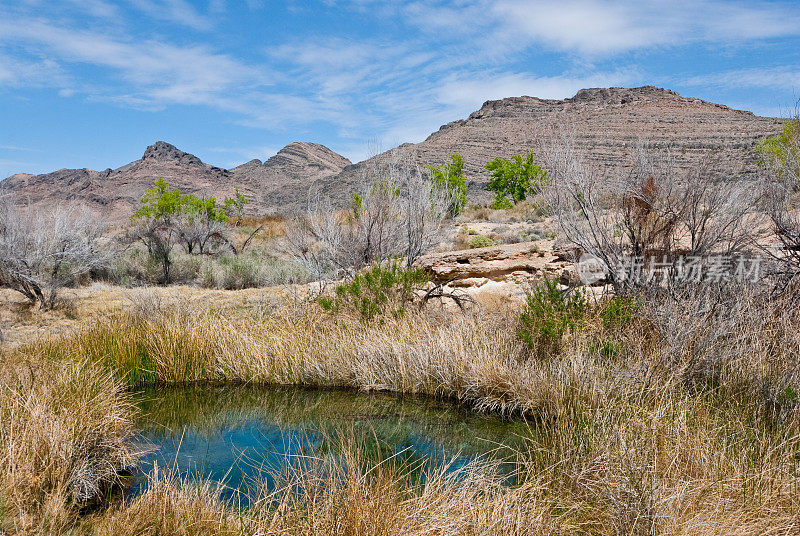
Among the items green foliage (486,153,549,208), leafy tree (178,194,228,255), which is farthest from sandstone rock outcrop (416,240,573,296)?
green foliage (486,153,549,208)

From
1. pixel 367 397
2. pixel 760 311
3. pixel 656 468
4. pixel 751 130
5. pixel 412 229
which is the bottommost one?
pixel 367 397

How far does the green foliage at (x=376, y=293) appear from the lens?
8.44 m

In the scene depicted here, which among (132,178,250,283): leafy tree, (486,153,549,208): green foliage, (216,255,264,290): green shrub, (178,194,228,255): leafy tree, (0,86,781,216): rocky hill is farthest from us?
(0,86,781,216): rocky hill

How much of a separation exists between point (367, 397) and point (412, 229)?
19.3 ft

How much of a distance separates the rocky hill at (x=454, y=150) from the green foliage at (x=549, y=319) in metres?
7.34

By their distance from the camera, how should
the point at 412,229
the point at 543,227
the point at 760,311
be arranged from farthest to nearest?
the point at 543,227
the point at 412,229
the point at 760,311

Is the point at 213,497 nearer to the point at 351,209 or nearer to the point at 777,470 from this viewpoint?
the point at 777,470

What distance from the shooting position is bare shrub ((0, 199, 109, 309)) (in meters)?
11.9

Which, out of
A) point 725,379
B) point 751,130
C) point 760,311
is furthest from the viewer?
point 751,130

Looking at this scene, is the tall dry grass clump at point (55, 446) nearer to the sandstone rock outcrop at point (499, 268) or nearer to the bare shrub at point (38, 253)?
the sandstone rock outcrop at point (499, 268)

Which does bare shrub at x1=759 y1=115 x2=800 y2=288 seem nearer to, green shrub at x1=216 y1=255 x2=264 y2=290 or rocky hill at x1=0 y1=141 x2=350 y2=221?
green shrub at x1=216 y1=255 x2=264 y2=290

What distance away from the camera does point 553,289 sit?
272 inches

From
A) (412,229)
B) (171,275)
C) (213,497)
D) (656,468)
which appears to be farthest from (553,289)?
(171,275)

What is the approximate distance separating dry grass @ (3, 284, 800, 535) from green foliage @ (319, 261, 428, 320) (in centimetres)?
37
